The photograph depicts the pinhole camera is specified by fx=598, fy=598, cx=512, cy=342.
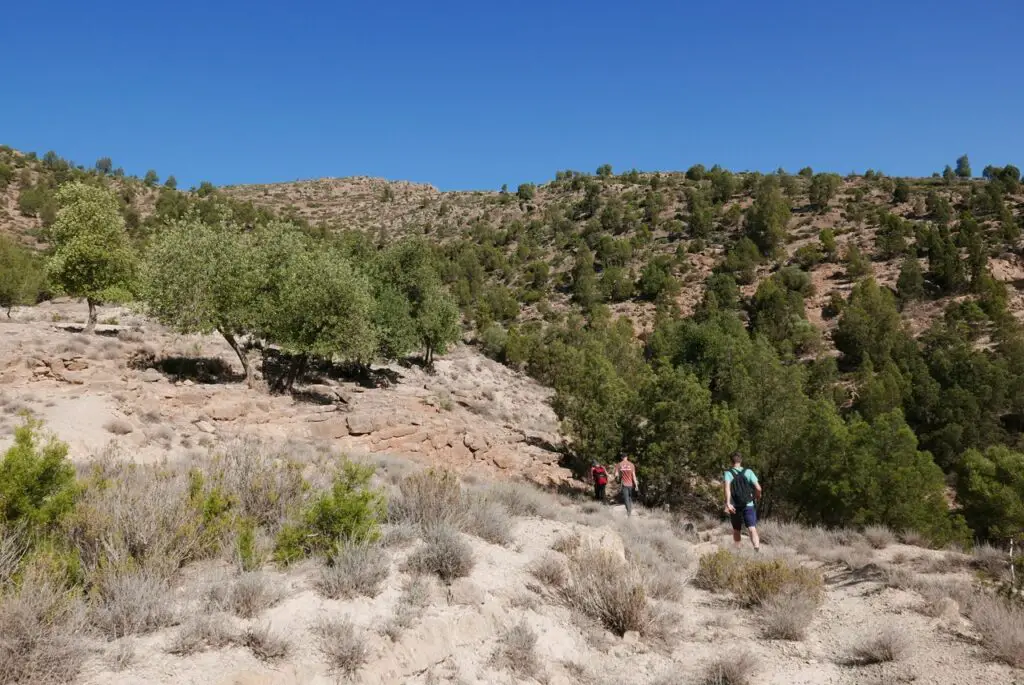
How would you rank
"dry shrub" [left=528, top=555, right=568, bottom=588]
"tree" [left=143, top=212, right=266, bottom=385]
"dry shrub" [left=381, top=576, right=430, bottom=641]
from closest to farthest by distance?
"dry shrub" [left=381, top=576, right=430, bottom=641], "dry shrub" [left=528, top=555, right=568, bottom=588], "tree" [left=143, top=212, right=266, bottom=385]

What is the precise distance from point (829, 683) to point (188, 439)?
46.4ft

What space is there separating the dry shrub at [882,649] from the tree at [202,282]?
19.3 metres

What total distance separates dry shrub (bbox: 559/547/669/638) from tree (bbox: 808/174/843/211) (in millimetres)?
72523

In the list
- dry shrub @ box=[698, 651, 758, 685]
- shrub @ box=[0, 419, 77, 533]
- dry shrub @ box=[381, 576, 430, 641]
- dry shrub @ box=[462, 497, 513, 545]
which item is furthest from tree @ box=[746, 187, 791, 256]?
shrub @ box=[0, 419, 77, 533]

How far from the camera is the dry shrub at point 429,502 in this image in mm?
8094

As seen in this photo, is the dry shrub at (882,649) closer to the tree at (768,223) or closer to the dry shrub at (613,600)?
the dry shrub at (613,600)

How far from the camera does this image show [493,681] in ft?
17.9

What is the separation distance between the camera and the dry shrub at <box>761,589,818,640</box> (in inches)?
281

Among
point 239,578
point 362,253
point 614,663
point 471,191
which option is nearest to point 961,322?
point 362,253

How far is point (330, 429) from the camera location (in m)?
18.1

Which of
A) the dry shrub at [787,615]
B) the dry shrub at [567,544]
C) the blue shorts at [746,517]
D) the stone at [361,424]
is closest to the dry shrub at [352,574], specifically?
the dry shrub at [567,544]

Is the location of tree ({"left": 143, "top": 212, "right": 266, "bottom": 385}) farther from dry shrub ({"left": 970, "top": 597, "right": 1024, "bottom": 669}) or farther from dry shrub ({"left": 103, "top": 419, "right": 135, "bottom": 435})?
dry shrub ({"left": 970, "top": 597, "right": 1024, "bottom": 669})

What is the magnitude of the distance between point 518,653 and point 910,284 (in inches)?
2222

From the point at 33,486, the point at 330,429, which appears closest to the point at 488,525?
the point at 33,486
